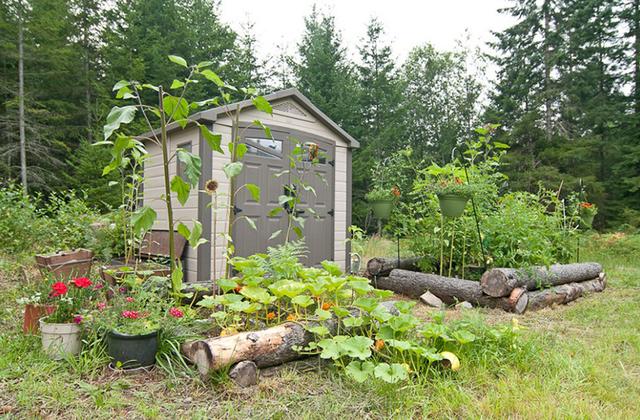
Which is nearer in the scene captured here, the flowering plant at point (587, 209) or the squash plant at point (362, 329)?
the squash plant at point (362, 329)

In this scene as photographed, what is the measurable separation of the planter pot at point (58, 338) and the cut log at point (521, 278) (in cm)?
325

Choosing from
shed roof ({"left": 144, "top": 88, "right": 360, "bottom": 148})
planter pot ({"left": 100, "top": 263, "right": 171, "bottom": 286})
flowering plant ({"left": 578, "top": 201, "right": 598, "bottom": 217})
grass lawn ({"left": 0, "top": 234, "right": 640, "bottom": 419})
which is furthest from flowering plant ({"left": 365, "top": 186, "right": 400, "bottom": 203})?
flowering plant ({"left": 578, "top": 201, "right": 598, "bottom": 217})

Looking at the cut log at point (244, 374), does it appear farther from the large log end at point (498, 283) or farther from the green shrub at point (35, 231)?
the green shrub at point (35, 231)

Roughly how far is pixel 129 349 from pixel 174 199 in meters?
2.87

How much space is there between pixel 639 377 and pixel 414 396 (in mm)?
1297

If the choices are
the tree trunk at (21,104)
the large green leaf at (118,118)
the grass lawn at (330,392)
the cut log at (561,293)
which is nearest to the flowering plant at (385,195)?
the cut log at (561,293)

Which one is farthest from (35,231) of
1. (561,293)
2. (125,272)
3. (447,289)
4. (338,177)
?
(561,293)

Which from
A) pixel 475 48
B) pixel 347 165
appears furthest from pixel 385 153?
pixel 347 165

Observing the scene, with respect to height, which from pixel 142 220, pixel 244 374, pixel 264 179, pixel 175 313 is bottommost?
pixel 244 374

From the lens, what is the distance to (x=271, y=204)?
4742mm

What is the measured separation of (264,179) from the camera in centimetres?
465

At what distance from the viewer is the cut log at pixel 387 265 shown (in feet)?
15.4

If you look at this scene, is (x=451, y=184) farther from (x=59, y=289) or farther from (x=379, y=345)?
(x=59, y=289)

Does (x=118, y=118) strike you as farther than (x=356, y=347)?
Yes
